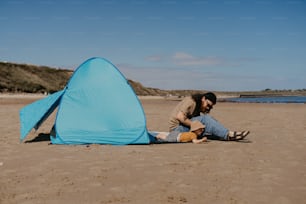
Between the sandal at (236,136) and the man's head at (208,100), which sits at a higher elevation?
the man's head at (208,100)

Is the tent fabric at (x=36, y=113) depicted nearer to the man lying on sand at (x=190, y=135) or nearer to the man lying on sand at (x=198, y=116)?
the man lying on sand at (x=190, y=135)

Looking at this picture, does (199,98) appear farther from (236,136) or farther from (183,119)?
(236,136)

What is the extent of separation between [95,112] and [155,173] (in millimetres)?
3603

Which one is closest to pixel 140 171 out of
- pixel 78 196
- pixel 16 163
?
pixel 78 196

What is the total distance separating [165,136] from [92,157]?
2477mm

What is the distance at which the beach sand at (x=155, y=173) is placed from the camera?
4.48 meters

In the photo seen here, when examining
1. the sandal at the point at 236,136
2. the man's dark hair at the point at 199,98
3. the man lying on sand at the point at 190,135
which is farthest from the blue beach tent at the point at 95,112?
the sandal at the point at 236,136

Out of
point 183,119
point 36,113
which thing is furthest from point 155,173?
point 36,113

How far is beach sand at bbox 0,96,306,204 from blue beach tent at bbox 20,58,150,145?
0.38m

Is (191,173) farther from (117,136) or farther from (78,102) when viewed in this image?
(78,102)

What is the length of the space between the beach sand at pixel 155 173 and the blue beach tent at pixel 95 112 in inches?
14.9

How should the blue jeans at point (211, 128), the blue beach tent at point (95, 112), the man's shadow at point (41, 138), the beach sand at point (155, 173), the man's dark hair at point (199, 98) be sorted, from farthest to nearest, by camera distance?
the man's shadow at point (41, 138) < the blue jeans at point (211, 128) < the blue beach tent at point (95, 112) < the man's dark hair at point (199, 98) < the beach sand at point (155, 173)

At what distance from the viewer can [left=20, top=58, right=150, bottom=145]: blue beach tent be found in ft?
28.4

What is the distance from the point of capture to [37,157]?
699 cm
